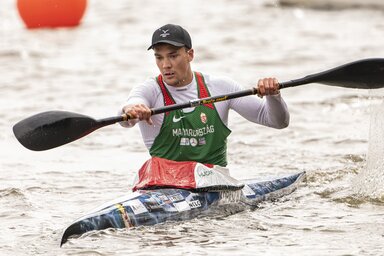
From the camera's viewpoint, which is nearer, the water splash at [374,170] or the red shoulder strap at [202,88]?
the red shoulder strap at [202,88]

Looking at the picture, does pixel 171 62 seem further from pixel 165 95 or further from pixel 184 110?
pixel 184 110

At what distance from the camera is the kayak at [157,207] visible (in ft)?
21.7

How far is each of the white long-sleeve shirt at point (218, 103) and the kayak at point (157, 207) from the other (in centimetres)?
48

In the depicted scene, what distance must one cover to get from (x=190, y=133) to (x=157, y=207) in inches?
24.4

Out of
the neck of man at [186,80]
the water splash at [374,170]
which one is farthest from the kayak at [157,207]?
the water splash at [374,170]

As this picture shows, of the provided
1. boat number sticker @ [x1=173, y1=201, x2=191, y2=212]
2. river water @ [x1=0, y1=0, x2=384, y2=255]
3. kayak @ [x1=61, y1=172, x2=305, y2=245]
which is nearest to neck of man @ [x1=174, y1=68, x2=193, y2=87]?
kayak @ [x1=61, y1=172, x2=305, y2=245]

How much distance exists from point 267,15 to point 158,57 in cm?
1456

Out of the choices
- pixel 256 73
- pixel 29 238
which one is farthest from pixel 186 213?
pixel 256 73

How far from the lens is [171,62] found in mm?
7105

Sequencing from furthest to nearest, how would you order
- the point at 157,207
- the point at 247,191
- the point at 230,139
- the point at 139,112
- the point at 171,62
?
1. the point at 230,139
2. the point at 247,191
3. the point at 171,62
4. the point at 157,207
5. the point at 139,112

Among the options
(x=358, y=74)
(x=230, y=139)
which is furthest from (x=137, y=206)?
(x=230, y=139)

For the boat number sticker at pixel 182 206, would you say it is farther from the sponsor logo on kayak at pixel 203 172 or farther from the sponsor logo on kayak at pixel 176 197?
the sponsor logo on kayak at pixel 203 172

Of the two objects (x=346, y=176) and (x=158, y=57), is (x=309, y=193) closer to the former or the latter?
(x=346, y=176)

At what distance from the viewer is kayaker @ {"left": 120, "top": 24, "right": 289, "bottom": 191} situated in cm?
711
